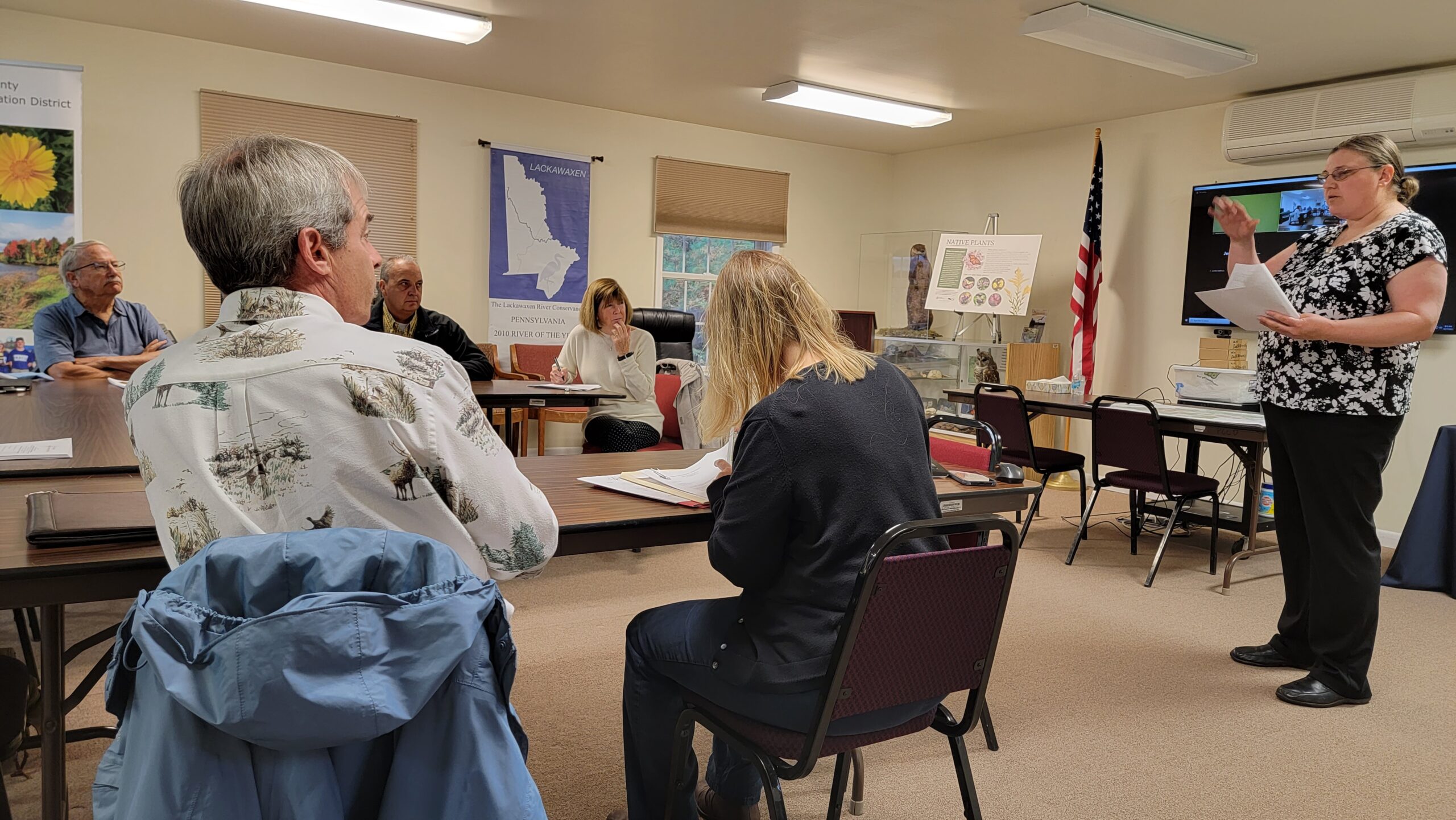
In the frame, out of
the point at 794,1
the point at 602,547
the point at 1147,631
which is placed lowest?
the point at 1147,631

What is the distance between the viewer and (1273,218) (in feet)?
18.6

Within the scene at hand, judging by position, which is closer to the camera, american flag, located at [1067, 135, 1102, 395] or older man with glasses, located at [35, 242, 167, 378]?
older man with glasses, located at [35, 242, 167, 378]

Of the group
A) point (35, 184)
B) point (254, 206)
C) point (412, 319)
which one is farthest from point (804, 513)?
point (35, 184)

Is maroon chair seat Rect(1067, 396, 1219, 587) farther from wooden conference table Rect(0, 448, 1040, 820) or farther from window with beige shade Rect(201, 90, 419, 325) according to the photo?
window with beige shade Rect(201, 90, 419, 325)

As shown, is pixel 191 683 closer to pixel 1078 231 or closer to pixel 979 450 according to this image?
pixel 979 450

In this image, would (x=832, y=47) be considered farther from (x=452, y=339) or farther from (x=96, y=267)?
(x=96, y=267)

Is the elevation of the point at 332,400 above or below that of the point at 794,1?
below

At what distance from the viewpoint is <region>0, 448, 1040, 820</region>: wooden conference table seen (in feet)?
4.08

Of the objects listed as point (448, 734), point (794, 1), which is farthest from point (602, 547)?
point (794, 1)

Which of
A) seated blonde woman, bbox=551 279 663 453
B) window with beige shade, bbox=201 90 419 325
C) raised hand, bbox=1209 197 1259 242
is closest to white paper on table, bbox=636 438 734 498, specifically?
raised hand, bbox=1209 197 1259 242

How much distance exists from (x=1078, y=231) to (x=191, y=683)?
276 inches

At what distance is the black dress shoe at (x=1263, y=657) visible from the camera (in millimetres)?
3098

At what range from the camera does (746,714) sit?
1.52 meters

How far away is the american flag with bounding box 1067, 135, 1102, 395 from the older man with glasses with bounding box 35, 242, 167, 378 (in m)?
5.51
